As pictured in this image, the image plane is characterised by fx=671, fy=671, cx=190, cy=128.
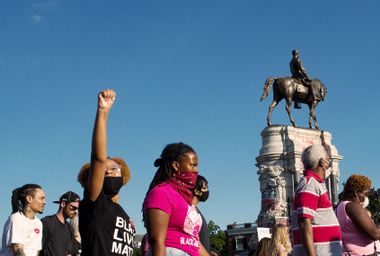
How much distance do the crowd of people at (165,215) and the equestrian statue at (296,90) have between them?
69.5 feet

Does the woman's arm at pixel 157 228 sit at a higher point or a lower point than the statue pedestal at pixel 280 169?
lower

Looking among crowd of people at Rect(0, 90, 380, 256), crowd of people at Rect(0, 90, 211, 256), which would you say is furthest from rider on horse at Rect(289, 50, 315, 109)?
crowd of people at Rect(0, 90, 211, 256)

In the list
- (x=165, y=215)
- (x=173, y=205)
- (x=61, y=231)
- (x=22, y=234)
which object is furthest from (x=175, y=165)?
(x=61, y=231)

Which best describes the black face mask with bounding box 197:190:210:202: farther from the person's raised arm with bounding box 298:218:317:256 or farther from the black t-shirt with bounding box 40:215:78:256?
the black t-shirt with bounding box 40:215:78:256

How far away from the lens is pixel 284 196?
1152 inches

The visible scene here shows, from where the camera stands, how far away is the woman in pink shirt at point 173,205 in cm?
427

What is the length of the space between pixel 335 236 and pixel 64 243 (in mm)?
3461

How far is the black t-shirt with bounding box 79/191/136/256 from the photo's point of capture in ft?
14.3

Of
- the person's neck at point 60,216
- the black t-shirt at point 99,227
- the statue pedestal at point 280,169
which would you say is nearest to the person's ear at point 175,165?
the black t-shirt at point 99,227

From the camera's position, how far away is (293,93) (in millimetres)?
30484

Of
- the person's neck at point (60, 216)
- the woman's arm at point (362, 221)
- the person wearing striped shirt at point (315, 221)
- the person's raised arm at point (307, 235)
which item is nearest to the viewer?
the person's raised arm at point (307, 235)

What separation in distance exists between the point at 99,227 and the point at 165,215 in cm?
45

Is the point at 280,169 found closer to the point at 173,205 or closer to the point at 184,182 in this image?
the point at 184,182

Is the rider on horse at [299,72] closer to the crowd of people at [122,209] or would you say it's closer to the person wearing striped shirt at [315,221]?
the person wearing striped shirt at [315,221]
